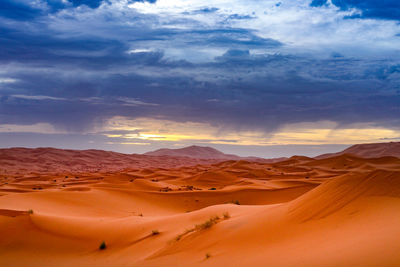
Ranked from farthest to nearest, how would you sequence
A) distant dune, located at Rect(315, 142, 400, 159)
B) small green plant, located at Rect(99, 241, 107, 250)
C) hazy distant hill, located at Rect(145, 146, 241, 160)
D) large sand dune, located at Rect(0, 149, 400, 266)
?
1. hazy distant hill, located at Rect(145, 146, 241, 160)
2. distant dune, located at Rect(315, 142, 400, 159)
3. small green plant, located at Rect(99, 241, 107, 250)
4. large sand dune, located at Rect(0, 149, 400, 266)

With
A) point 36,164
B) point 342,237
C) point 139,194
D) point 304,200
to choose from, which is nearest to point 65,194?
point 139,194

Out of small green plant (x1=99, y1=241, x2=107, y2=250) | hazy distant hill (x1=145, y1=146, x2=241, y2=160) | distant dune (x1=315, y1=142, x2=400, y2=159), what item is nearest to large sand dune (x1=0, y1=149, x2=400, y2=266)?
small green plant (x1=99, y1=241, x2=107, y2=250)

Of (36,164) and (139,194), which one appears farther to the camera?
(36,164)

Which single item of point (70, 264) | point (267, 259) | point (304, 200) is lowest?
point (70, 264)

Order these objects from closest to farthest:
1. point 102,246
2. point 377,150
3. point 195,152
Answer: point 102,246 → point 377,150 → point 195,152

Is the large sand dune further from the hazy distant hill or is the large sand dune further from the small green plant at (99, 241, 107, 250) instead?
the hazy distant hill

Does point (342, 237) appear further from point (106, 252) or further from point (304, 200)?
point (106, 252)

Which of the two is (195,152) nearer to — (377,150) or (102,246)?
(377,150)

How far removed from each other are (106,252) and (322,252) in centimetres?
530

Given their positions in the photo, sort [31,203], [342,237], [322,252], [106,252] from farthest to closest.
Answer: [31,203]
[106,252]
[342,237]
[322,252]

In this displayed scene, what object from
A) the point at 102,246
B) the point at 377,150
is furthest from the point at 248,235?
the point at 377,150

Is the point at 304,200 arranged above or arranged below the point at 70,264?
above

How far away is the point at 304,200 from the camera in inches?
291

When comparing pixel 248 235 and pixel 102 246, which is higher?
pixel 248 235
